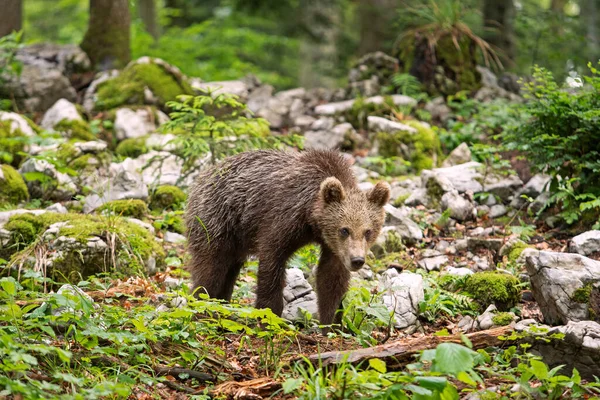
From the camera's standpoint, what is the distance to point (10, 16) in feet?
45.5

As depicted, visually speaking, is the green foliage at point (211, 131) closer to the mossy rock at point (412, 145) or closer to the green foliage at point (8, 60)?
the mossy rock at point (412, 145)

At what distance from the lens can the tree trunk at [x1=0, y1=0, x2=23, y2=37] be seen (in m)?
13.7

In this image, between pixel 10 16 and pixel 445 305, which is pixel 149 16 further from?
pixel 445 305

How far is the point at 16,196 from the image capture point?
9453mm

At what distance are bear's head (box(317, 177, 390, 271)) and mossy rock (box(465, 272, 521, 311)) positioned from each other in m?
1.29

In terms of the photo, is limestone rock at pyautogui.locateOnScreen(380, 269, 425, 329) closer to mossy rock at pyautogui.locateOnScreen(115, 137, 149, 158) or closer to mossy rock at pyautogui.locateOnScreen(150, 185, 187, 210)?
mossy rock at pyautogui.locateOnScreen(150, 185, 187, 210)

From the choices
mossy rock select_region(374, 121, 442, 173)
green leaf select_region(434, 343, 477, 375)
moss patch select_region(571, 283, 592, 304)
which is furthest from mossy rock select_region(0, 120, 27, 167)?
green leaf select_region(434, 343, 477, 375)

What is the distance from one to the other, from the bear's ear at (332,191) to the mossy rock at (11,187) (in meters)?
5.22

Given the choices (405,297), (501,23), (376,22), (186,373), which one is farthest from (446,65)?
(186,373)

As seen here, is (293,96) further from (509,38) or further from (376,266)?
(376,266)

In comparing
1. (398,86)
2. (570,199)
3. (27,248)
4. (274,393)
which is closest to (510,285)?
(570,199)

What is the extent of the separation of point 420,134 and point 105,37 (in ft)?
23.1

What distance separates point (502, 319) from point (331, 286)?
1.57 metres

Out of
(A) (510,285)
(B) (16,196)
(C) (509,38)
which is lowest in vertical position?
(B) (16,196)
